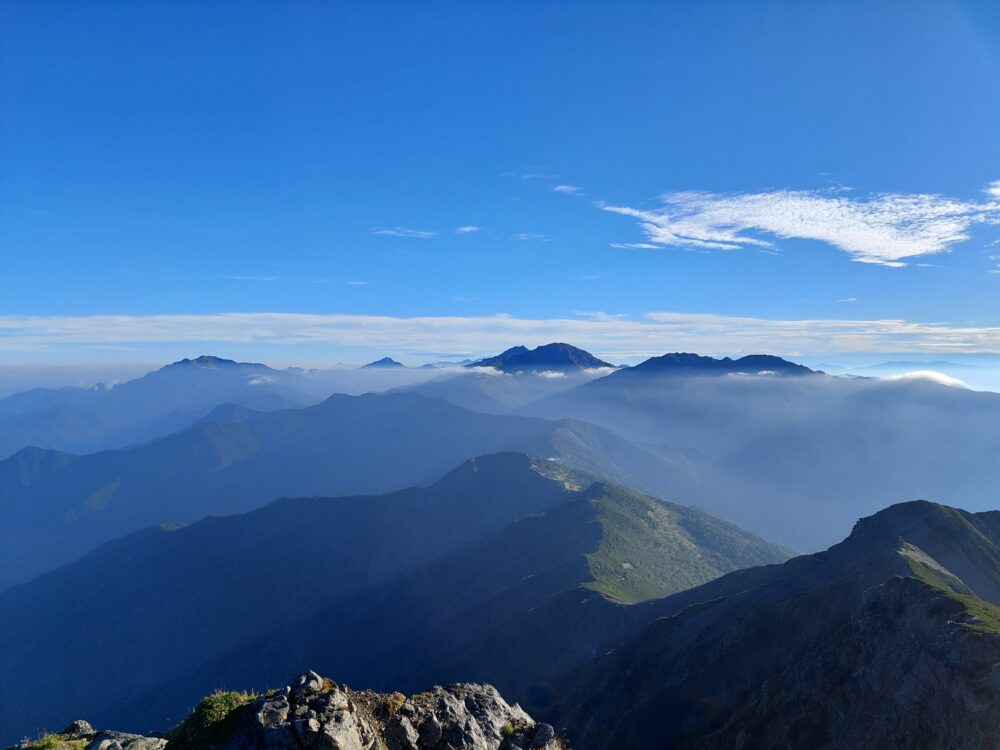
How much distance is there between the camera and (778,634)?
100562 millimetres

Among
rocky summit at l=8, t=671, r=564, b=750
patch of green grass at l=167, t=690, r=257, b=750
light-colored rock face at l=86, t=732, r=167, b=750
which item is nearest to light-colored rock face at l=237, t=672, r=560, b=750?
rocky summit at l=8, t=671, r=564, b=750

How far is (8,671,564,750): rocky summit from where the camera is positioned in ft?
85.0

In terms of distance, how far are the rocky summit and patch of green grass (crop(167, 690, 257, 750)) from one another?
43mm

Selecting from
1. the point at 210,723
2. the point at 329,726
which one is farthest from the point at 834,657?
the point at 210,723

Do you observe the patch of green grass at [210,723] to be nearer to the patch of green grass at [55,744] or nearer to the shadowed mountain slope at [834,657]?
the patch of green grass at [55,744]

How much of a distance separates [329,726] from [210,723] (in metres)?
6.12

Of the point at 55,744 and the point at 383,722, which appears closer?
the point at 383,722

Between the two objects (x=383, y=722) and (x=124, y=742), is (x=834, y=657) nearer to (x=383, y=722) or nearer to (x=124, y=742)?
(x=383, y=722)

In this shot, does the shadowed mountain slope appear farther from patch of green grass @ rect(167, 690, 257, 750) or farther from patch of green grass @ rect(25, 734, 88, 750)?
patch of green grass @ rect(25, 734, 88, 750)

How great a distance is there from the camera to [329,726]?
26.2 m

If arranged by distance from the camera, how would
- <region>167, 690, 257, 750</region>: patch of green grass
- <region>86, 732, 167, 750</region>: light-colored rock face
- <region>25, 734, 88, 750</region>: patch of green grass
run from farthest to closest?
1. <region>25, 734, 88, 750</region>: patch of green grass
2. <region>86, 732, 167, 750</region>: light-colored rock face
3. <region>167, 690, 257, 750</region>: patch of green grass

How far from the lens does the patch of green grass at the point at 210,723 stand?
2608cm

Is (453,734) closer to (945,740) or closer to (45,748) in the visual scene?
(45,748)

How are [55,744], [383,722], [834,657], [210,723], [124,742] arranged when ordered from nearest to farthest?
1. [210,723]
2. [383,722]
3. [55,744]
4. [124,742]
5. [834,657]
